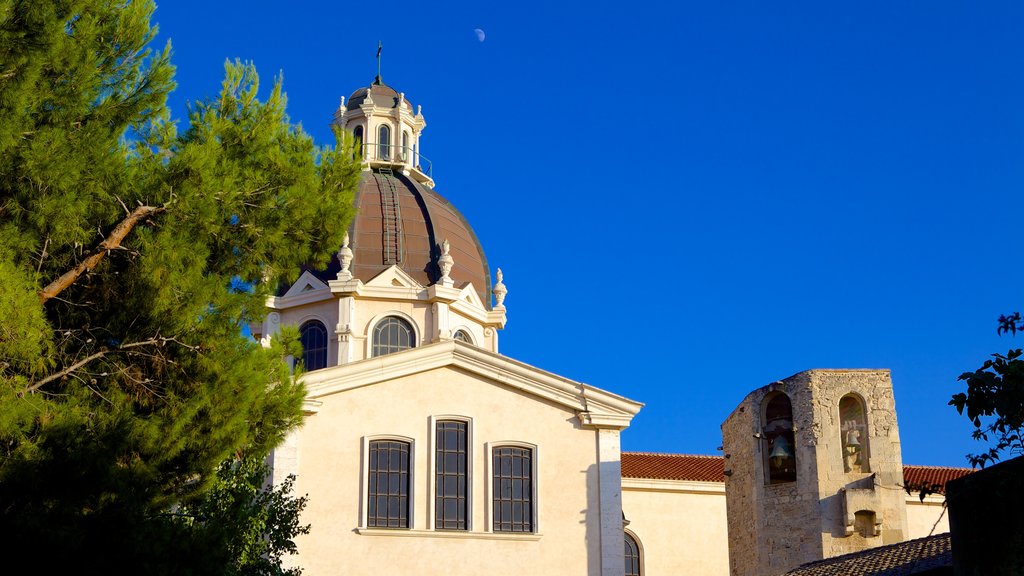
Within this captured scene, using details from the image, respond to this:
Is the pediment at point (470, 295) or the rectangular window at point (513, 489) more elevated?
the pediment at point (470, 295)

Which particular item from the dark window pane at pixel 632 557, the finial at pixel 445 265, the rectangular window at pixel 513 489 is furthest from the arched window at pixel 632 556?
the rectangular window at pixel 513 489

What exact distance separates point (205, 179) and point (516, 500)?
37.9 ft

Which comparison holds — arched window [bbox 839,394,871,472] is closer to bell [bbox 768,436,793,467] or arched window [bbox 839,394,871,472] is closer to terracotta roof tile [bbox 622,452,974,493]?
bell [bbox 768,436,793,467]

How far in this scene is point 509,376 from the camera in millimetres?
25875

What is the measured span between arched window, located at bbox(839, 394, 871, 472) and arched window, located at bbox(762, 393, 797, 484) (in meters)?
1.22

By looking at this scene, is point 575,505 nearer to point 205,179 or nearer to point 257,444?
point 257,444

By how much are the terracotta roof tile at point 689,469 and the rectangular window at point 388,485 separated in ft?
36.8

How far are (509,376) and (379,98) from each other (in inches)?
708

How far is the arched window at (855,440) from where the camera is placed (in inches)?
1235

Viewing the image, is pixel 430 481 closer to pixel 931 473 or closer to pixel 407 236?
pixel 407 236

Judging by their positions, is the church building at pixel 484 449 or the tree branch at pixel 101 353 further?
the church building at pixel 484 449

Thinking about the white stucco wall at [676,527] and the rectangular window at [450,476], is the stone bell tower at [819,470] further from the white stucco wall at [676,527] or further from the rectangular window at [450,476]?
the rectangular window at [450,476]

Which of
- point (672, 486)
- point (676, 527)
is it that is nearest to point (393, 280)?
point (672, 486)

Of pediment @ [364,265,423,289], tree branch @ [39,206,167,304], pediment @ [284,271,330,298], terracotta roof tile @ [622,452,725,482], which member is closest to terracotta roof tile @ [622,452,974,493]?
terracotta roof tile @ [622,452,725,482]
